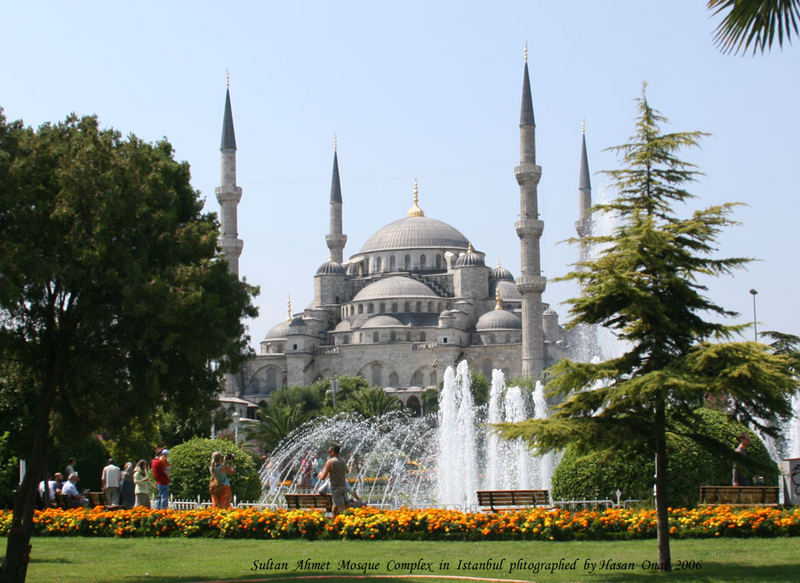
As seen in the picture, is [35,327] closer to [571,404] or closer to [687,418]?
[571,404]

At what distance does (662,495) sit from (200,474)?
9.83 meters

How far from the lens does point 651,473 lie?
13.3m

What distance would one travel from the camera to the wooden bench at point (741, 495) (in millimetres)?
12250

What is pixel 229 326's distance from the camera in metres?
10.1

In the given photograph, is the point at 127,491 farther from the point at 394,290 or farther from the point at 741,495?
the point at 394,290

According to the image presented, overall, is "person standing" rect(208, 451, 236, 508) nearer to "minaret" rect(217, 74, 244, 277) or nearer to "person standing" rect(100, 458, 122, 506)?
"person standing" rect(100, 458, 122, 506)

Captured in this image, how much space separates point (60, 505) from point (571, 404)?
8904mm

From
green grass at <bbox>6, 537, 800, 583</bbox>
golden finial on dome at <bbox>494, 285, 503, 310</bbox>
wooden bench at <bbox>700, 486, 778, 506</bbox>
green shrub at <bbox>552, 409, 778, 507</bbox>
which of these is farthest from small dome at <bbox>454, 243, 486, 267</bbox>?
green grass at <bbox>6, 537, 800, 583</bbox>

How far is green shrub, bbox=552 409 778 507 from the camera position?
13.2 meters

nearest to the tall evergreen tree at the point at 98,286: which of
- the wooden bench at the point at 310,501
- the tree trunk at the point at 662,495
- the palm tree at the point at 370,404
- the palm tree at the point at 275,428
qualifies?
the wooden bench at the point at 310,501

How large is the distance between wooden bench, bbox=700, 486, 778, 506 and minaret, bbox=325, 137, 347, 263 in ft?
192

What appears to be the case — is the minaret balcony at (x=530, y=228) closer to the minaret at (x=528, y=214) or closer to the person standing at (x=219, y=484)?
the minaret at (x=528, y=214)

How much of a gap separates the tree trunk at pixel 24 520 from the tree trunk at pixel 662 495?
17.4ft

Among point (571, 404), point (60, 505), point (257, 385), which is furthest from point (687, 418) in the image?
point (257, 385)
